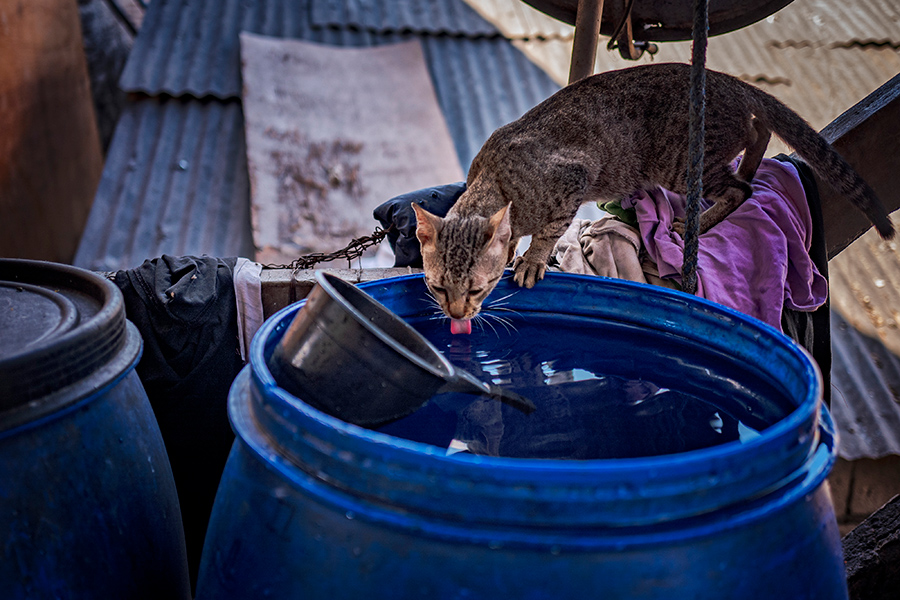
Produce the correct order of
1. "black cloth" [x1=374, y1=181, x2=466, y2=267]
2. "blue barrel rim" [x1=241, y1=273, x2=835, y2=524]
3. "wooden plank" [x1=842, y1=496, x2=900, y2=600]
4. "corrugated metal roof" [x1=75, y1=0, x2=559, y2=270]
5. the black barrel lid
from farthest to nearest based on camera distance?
"corrugated metal roof" [x1=75, y1=0, x2=559, y2=270]
"black cloth" [x1=374, y1=181, x2=466, y2=267]
"wooden plank" [x1=842, y1=496, x2=900, y2=600]
the black barrel lid
"blue barrel rim" [x1=241, y1=273, x2=835, y2=524]

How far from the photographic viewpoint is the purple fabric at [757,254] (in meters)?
2.05

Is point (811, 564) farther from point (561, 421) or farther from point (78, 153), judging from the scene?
point (78, 153)

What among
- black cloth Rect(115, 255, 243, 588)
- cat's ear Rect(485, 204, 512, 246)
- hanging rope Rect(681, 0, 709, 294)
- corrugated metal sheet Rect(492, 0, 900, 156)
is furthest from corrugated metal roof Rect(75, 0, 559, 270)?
hanging rope Rect(681, 0, 709, 294)

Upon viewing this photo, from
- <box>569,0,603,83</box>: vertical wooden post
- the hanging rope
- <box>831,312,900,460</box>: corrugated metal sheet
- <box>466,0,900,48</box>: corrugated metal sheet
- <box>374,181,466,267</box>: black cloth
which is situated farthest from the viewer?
<box>466,0,900,48</box>: corrugated metal sheet

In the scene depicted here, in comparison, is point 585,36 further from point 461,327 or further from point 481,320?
point 461,327

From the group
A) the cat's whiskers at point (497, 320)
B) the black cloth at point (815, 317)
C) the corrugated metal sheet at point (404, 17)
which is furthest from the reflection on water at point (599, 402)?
the corrugated metal sheet at point (404, 17)

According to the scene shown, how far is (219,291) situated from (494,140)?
129 cm

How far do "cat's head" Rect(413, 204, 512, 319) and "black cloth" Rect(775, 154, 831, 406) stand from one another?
100 centimetres

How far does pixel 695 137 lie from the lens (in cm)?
152

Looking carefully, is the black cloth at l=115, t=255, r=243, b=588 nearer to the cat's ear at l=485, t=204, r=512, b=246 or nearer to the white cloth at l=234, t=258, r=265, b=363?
the white cloth at l=234, t=258, r=265, b=363

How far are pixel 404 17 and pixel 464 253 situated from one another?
13.3 ft

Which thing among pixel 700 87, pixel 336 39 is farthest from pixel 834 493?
pixel 336 39

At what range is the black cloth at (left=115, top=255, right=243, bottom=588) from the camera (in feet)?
6.35

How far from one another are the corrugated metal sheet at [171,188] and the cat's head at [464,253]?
2304mm
